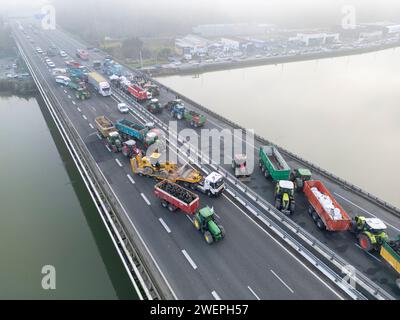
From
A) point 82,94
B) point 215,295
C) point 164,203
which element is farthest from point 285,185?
point 82,94

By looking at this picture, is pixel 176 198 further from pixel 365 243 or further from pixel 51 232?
pixel 51 232

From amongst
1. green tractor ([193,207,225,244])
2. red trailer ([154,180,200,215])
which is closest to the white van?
red trailer ([154,180,200,215])

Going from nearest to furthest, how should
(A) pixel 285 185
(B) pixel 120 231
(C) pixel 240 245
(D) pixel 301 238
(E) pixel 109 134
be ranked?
(C) pixel 240 245 → (D) pixel 301 238 → (B) pixel 120 231 → (A) pixel 285 185 → (E) pixel 109 134

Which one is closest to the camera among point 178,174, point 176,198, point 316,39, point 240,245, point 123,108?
point 240,245

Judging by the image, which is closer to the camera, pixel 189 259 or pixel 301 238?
pixel 189 259

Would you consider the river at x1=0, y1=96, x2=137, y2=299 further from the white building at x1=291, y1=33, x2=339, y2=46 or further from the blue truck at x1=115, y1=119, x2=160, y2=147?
the white building at x1=291, y1=33, x2=339, y2=46

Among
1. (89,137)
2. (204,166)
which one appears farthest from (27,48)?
(204,166)

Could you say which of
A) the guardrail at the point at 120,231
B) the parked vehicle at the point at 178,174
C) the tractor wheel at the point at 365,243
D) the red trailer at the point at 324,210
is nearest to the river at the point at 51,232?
the guardrail at the point at 120,231

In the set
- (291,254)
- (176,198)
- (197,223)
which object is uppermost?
(176,198)
